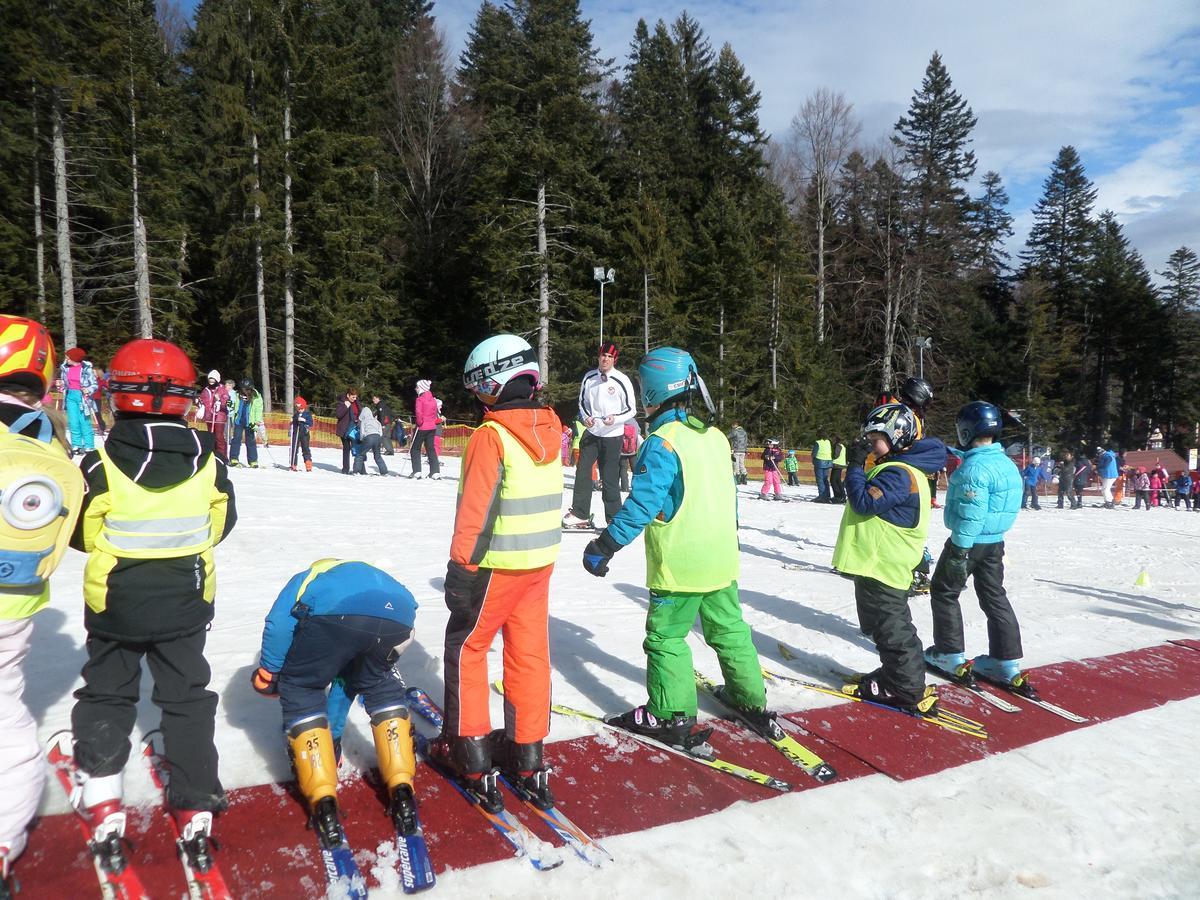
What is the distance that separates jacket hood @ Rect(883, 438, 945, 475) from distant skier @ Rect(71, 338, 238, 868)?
3817 mm

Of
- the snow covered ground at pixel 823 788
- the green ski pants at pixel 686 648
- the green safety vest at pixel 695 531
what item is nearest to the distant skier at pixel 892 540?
the snow covered ground at pixel 823 788

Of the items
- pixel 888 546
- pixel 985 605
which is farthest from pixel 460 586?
pixel 985 605

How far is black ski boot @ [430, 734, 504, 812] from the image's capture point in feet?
10.7

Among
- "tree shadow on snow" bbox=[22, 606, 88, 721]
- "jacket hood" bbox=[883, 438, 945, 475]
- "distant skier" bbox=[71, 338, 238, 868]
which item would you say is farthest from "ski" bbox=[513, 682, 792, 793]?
"tree shadow on snow" bbox=[22, 606, 88, 721]

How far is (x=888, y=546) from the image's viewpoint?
465cm

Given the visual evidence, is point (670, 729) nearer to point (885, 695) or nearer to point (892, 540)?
point (885, 695)

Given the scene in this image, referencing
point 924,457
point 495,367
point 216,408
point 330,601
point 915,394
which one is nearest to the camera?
point 330,601

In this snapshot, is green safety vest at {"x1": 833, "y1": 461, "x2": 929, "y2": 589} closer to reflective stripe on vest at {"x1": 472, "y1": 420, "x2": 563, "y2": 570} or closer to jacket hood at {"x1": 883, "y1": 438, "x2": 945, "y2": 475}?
jacket hood at {"x1": 883, "y1": 438, "x2": 945, "y2": 475}

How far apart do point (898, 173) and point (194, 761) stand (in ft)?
162

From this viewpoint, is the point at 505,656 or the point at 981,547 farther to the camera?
the point at 981,547

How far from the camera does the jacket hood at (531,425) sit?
332 cm

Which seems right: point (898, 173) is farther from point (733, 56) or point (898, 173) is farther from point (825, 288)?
point (733, 56)

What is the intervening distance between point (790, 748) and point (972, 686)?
1.96m

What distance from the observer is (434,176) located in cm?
4206
